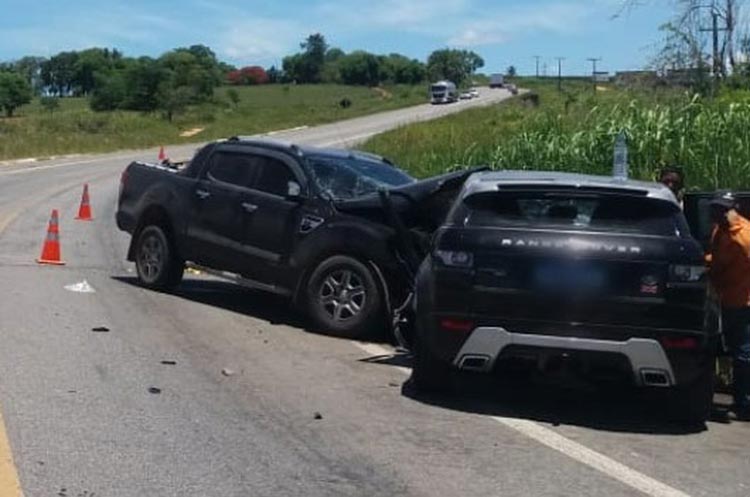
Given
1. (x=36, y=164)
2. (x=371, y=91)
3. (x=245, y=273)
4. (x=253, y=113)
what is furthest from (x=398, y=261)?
(x=371, y=91)

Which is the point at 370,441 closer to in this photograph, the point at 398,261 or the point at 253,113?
the point at 398,261

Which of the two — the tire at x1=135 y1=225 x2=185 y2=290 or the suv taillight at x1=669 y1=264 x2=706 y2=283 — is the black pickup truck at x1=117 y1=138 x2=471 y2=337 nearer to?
the tire at x1=135 y1=225 x2=185 y2=290

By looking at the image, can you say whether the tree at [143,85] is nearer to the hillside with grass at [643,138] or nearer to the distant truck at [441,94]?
the distant truck at [441,94]

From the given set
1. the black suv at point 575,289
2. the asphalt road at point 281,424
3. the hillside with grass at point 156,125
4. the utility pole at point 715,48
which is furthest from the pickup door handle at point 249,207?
the hillside with grass at point 156,125

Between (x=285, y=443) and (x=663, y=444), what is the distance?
245 centimetres

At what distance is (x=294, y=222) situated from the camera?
37.7ft

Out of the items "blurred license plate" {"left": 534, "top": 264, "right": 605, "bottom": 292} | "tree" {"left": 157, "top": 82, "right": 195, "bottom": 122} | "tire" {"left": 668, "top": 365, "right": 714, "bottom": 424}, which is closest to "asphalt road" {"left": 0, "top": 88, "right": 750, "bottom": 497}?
"tire" {"left": 668, "top": 365, "right": 714, "bottom": 424}

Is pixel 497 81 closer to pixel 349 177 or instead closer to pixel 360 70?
pixel 360 70

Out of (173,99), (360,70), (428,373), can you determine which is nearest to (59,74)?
(360,70)

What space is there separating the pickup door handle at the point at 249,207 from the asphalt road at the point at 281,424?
1.08 m

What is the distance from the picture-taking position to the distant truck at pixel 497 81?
6093 inches

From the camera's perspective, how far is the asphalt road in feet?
20.7

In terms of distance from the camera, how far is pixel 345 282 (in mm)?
10820

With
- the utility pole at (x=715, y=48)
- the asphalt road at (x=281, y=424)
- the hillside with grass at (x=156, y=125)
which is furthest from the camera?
the hillside with grass at (x=156, y=125)
